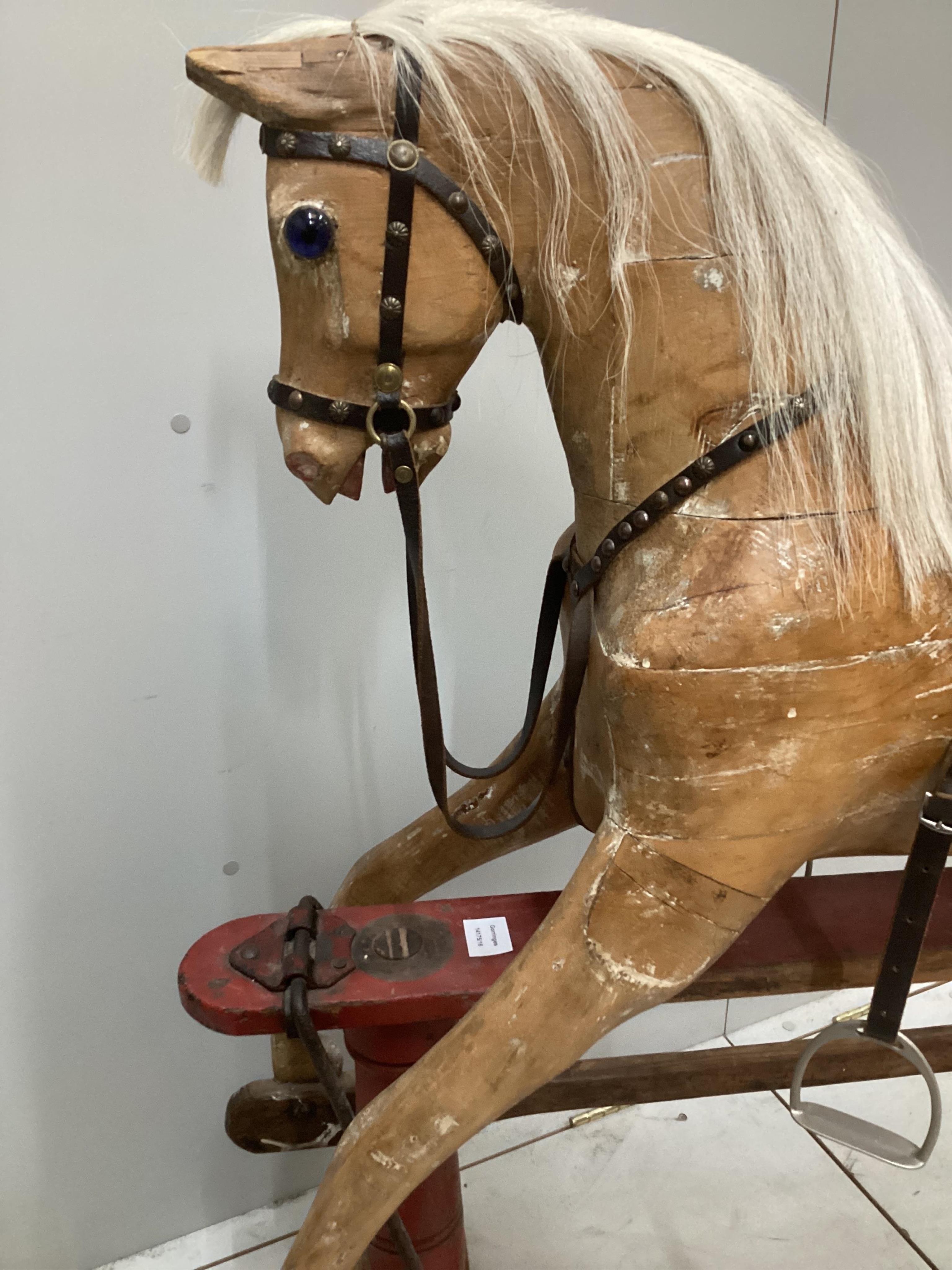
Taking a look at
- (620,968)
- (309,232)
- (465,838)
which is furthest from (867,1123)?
(309,232)

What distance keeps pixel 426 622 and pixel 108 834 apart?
534mm

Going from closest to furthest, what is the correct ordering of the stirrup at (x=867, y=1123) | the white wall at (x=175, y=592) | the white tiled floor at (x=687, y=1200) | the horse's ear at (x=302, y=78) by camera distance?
the horse's ear at (x=302, y=78) < the stirrup at (x=867, y=1123) < the white wall at (x=175, y=592) < the white tiled floor at (x=687, y=1200)

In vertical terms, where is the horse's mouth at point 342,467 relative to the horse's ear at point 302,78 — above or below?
below

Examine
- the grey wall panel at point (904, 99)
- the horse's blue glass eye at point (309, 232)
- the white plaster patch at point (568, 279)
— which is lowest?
the white plaster patch at point (568, 279)

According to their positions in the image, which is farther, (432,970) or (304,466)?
(432,970)

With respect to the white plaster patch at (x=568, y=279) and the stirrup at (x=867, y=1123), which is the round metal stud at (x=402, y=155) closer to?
the white plaster patch at (x=568, y=279)

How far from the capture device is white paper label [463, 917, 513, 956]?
2.43 feet

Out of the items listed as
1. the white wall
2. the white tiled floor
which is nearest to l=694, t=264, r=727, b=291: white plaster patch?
the white wall

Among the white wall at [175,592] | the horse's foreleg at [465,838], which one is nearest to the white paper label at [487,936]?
the horse's foreleg at [465,838]

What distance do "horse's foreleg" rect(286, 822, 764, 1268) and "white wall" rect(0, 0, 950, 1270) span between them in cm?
53

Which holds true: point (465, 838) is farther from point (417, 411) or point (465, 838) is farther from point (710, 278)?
point (710, 278)

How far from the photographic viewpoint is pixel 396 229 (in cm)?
54

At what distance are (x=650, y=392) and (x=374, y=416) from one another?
0.59 ft

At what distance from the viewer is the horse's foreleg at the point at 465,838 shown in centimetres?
87
